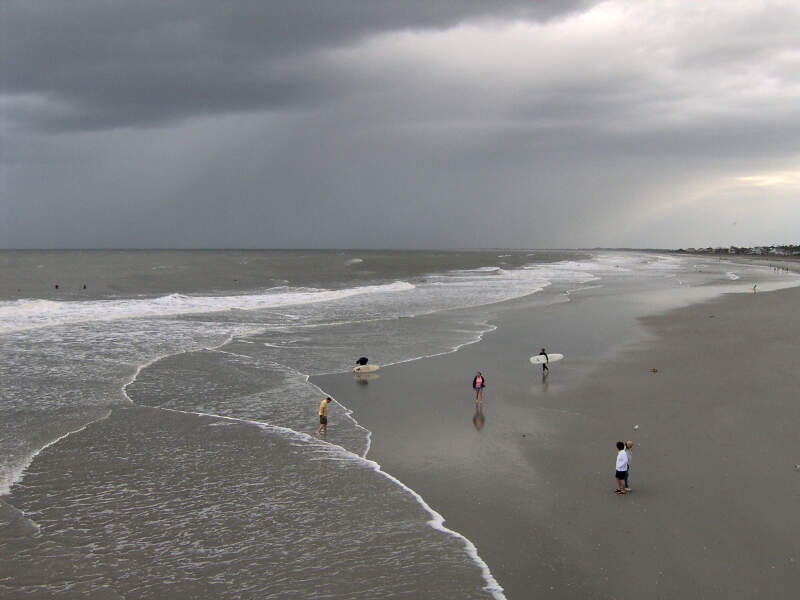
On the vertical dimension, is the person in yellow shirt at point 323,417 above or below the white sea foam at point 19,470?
above

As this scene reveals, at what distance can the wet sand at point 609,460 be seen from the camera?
7.64 m

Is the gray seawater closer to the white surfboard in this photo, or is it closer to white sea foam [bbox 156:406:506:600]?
white sea foam [bbox 156:406:506:600]

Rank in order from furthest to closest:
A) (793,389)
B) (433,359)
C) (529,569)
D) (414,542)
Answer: (433,359)
(793,389)
(414,542)
(529,569)

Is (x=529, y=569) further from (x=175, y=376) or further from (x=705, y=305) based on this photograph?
(x=705, y=305)

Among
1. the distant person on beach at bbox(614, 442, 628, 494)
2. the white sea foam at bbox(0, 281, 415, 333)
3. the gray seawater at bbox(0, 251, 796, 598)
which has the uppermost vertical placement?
the white sea foam at bbox(0, 281, 415, 333)

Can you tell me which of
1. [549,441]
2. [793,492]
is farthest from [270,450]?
[793,492]

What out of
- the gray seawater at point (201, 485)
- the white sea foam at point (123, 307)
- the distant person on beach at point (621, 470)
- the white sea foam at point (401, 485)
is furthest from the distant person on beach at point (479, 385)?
the white sea foam at point (123, 307)

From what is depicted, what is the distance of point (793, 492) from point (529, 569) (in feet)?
16.8

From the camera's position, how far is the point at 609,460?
11219mm

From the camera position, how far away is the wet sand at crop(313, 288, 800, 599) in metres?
7.64

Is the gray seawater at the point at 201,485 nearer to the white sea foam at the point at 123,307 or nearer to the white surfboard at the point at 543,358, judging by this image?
the white surfboard at the point at 543,358

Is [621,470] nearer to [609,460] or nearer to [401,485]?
[609,460]

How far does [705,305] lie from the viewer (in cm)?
3572

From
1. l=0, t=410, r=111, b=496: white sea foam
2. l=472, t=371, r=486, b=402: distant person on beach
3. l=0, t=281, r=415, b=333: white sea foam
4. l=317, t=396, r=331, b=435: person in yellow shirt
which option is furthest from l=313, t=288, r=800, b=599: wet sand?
l=0, t=281, r=415, b=333: white sea foam
